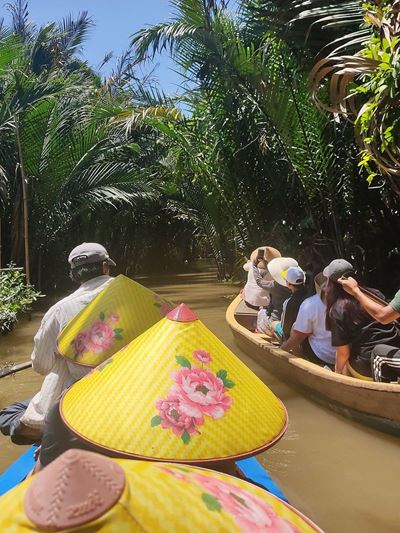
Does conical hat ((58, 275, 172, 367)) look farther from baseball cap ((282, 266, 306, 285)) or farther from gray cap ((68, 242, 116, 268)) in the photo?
baseball cap ((282, 266, 306, 285))

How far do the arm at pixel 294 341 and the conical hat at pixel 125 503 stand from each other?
392cm

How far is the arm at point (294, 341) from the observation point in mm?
4902

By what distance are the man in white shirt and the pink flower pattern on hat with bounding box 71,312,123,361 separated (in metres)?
0.08

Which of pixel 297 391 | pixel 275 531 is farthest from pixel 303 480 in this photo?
pixel 275 531

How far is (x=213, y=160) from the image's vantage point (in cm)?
1049

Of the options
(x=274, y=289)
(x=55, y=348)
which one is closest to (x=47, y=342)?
(x=55, y=348)

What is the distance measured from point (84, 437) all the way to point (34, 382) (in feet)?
15.8

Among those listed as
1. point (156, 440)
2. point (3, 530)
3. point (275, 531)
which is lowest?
point (156, 440)

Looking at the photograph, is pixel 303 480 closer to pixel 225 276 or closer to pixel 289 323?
pixel 289 323

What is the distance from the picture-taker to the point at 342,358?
4277 millimetres

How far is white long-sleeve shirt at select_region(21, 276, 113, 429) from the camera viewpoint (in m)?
2.49

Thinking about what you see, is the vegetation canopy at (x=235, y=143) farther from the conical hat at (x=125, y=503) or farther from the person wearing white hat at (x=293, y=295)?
the conical hat at (x=125, y=503)

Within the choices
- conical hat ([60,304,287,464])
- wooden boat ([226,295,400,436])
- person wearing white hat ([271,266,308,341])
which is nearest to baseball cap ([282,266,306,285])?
person wearing white hat ([271,266,308,341])

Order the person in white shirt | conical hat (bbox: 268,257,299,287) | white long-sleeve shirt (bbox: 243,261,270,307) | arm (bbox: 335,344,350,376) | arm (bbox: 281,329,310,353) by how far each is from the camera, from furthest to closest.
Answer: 1. white long-sleeve shirt (bbox: 243,261,270,307)
2. conical hat (bbox: 268,257,299,287)
3. arm (bbox: 281,329,310,353)
4. the person in white shirt
5. arm (bbox: 335,344,350,376)
